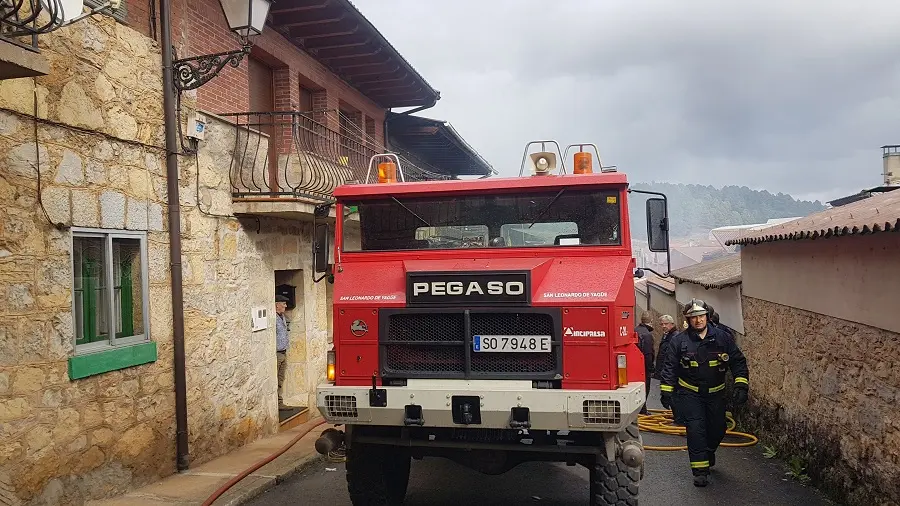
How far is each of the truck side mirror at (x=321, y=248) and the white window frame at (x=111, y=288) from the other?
169 cm

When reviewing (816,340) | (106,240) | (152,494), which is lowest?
(152,494)

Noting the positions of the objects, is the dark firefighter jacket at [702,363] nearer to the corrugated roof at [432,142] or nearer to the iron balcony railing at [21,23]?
the iron balcony railing at [21,23]

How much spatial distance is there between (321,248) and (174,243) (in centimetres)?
175

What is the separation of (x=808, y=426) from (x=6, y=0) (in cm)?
754

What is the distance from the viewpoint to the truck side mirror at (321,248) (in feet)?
20.5

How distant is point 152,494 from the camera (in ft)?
20.6

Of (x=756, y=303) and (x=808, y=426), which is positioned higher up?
(x=756, y=303)

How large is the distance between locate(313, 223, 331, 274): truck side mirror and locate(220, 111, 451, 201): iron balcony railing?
229 centimetres

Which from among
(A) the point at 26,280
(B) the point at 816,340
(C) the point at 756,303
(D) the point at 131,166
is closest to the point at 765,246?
(C) the point at 756,303

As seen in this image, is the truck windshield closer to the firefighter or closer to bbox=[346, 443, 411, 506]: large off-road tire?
bbox=[346, 443, 411, 506]: large off-road tire

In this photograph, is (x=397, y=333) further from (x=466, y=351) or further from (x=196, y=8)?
(x=196, y=8)

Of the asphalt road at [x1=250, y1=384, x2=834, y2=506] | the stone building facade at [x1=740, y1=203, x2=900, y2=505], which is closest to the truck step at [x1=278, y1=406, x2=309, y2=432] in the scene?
the asphalt road at [x1=250, y1=384, x2=834, y2=506]

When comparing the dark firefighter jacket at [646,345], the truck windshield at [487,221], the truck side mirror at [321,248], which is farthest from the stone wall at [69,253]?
the dark firefighter jacket at [646,345]

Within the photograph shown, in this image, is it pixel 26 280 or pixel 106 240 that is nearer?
pixel 26 280
